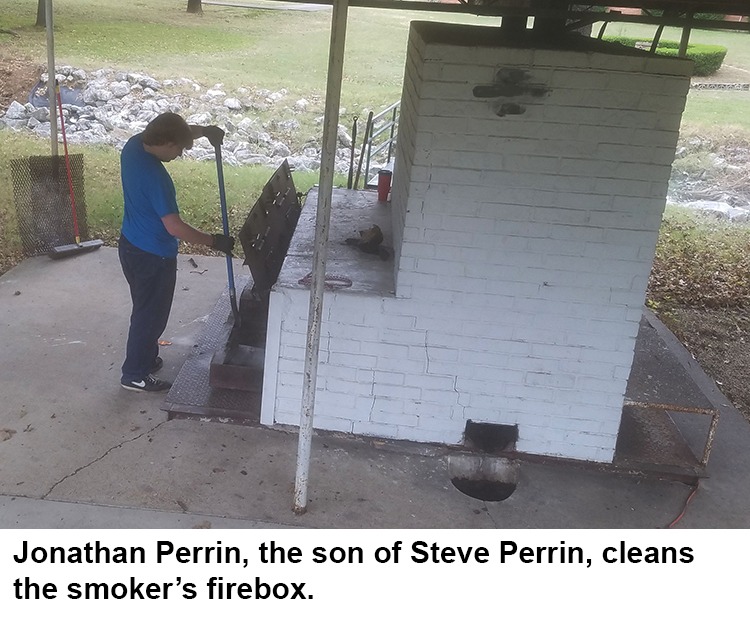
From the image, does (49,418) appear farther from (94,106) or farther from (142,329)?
(94,106)

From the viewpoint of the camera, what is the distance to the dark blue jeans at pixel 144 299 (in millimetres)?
4590

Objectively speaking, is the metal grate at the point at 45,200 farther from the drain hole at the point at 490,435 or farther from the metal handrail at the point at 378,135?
the drain hole at the point at 490,435

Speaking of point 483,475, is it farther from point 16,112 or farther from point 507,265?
point 16,112

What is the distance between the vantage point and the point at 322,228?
3428mm

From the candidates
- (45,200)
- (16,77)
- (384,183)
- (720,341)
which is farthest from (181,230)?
(16,77)

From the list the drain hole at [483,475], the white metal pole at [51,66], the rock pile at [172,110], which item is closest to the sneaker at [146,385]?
the drain hole at [483,475]

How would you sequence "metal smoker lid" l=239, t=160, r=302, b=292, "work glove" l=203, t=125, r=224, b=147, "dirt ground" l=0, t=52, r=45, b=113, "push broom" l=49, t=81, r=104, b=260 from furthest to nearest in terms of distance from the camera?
"dirt ground" l=0, t=52, r=45, b=113
"push broom" l=49, t=81, r=104, b=260
"work glove" l=203, t=125, r=224, b=147
"metal smoker lid" l=239, t=160, r=302, b=292

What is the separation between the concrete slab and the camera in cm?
375

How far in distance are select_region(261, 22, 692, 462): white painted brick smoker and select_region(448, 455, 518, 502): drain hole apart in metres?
0.15

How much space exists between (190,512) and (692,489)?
116 inches

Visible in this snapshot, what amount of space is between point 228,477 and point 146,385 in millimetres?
1176

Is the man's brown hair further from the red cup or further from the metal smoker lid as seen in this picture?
the red cup

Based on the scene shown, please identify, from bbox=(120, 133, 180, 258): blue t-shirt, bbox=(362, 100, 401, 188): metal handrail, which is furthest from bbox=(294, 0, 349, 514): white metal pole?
bbox=(362, 100, 401, 188): metal handrail

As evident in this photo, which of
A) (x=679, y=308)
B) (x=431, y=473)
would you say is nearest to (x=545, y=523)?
(x=431, y=473)
